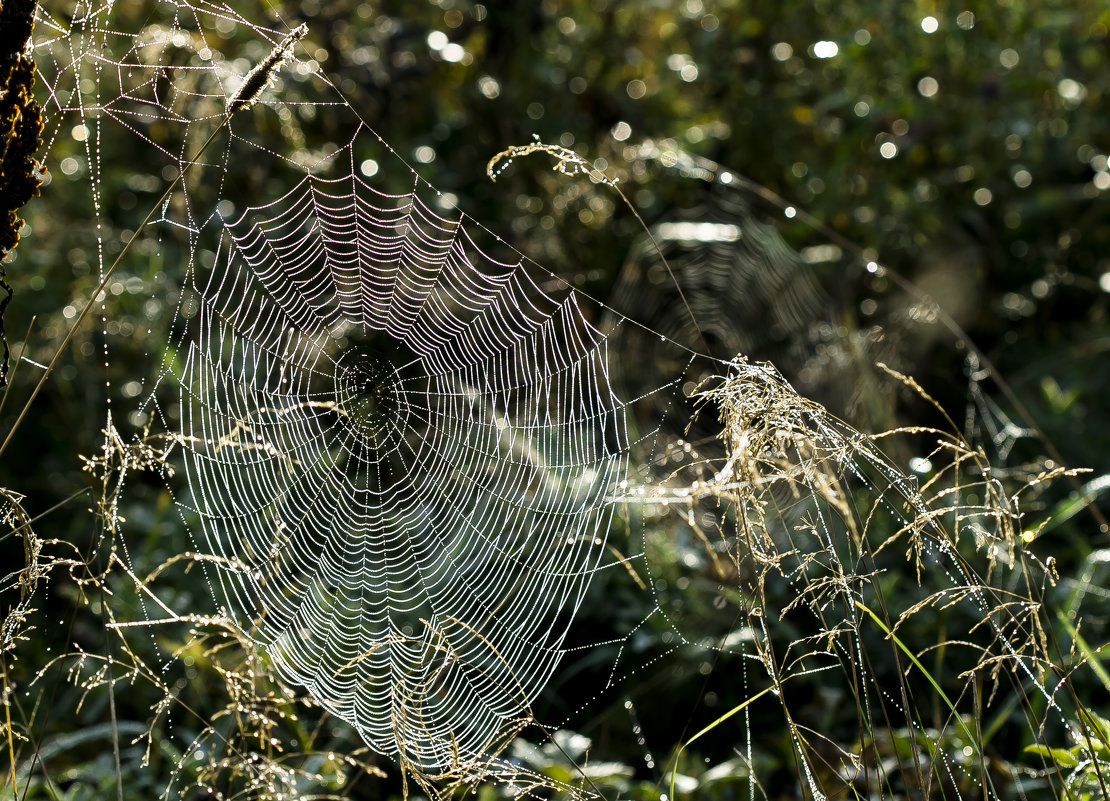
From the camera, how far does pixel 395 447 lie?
2895mm

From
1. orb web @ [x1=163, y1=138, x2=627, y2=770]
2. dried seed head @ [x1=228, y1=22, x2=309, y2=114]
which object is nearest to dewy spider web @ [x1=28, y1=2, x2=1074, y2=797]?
orb web @ [x1=163, y1=138, x2=627, y2=770]

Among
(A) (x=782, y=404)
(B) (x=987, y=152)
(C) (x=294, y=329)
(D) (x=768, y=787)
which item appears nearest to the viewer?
(A) (x=782, y=404)

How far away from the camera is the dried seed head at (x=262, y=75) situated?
4.33 ft

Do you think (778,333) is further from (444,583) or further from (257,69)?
(257,69)

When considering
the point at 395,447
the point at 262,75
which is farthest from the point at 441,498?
the point at 262,75

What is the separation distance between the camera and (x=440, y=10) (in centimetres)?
429

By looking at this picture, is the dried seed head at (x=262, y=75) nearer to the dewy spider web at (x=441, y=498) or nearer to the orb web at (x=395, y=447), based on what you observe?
the dewy spider web at (x=441, y=498)

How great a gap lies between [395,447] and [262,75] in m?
1.64

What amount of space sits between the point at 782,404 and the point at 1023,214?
3052mm

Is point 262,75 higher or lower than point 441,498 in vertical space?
higher

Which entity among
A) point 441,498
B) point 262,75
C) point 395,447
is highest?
point 262,75

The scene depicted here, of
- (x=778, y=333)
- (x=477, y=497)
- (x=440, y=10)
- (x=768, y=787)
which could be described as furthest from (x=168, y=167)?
(x=768, y=787)

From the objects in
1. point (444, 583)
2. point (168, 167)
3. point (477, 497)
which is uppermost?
point (168, 167)

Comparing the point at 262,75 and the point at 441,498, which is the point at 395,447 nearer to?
the point at 441,498
